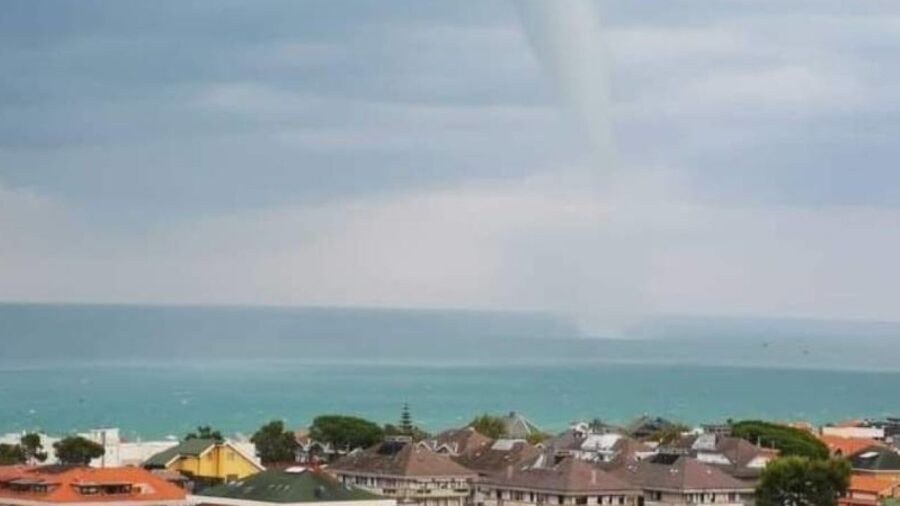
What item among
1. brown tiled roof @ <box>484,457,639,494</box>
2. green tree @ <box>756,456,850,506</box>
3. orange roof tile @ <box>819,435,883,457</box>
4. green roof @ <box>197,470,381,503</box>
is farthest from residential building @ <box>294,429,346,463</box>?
green tree @ <box>756,456,850,506</box>

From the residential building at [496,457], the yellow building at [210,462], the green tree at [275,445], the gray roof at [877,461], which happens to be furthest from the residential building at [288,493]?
the green tree at [275,445]

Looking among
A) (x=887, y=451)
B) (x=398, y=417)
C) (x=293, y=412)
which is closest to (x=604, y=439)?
(x=887, y=451)

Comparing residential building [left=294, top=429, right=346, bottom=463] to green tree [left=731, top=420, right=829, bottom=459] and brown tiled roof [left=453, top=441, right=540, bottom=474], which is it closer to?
brown tiled roof [left=453, top=441, right=540, bottom=474]

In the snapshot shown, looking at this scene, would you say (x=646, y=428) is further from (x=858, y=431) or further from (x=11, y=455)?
(x=11, y=455)

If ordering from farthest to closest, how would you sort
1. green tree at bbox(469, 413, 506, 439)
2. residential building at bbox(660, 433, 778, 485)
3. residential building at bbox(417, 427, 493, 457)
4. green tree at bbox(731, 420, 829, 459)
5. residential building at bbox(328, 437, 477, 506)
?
green tree at bbox(469, 413, 506, 439)
green tree at bbox(731, 420, 829, 459)
residential building at bbox(417, 427, 493, 457)
residential building at bbox(660, 433, 778, 485)
residential building at bbox(328, 437, 477, 506)

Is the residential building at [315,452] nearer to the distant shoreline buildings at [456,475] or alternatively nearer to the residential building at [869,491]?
the distant shoreline buildings at [456,475]

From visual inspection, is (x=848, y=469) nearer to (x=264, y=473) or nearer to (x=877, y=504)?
(x=877, y=504)
